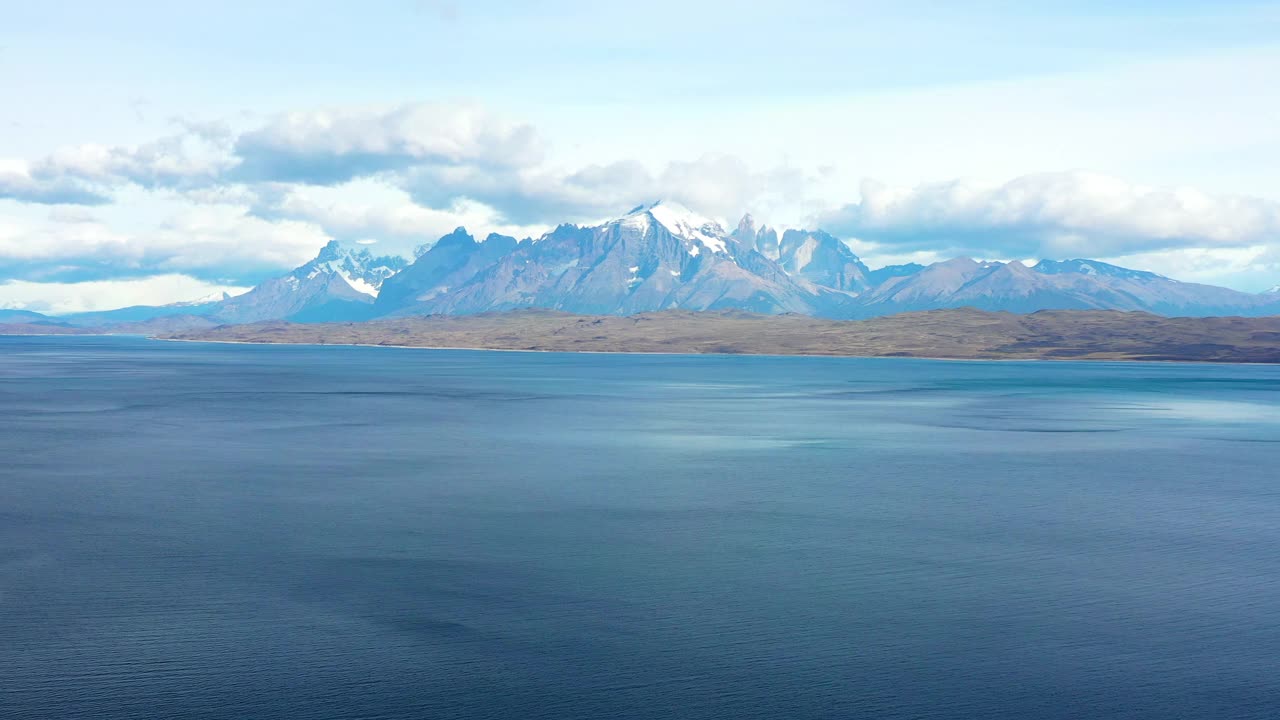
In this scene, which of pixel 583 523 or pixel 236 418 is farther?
pixel 236 418

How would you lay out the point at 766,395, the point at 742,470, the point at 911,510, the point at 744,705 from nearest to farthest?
the point at 744,705
the point at 911,510
the point at 742,470
the point at 766,395

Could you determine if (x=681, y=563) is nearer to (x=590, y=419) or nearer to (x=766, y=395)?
(x=590, y=419)

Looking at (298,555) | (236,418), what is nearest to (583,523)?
(298,555)

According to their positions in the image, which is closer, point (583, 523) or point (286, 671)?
point (286, 671)

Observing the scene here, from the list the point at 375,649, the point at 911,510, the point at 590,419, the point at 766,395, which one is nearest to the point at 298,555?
the point at 375,649

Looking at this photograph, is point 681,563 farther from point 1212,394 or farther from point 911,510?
point 1212,394

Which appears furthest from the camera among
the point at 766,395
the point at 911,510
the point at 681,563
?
the point at 766,395
